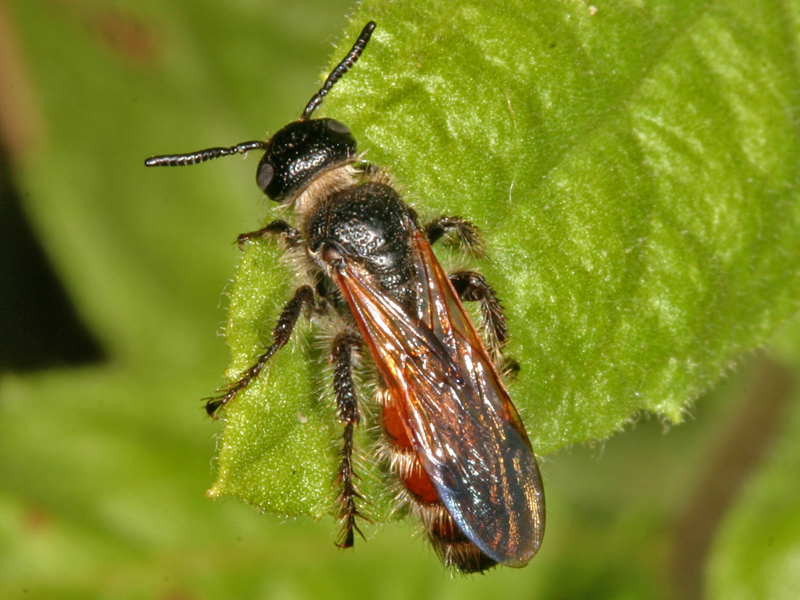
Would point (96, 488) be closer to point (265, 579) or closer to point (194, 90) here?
point (265, 579)

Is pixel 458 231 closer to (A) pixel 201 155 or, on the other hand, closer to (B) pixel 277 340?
(B) pixel 277 340

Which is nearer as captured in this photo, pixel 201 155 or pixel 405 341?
pixel 405 341

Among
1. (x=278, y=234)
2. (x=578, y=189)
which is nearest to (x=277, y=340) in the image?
(x=278, y=234)

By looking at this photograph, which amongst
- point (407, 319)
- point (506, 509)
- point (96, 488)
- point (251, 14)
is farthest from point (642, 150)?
point (251, 14)

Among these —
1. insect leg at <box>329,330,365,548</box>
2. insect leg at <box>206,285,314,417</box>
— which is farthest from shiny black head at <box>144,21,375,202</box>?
insect leg at <box>329,330,365,548</box>

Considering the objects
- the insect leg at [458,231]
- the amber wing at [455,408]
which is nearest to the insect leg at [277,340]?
the amber wing at [455,408]

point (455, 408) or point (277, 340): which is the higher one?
point (277, 340)
